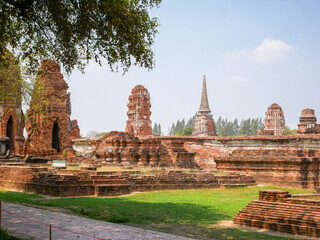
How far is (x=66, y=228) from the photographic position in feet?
23.3

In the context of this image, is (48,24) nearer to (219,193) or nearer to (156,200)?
(156,200)

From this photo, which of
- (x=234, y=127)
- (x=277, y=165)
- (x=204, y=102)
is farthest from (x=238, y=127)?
(x=277, y=165)

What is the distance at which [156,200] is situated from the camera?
38.0 ft

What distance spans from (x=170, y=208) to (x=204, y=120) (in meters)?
41.8

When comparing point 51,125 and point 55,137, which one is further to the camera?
point 55,137

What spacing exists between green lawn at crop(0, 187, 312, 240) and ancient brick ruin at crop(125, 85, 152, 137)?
21750 mm

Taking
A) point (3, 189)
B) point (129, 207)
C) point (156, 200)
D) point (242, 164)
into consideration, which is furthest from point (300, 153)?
point (3, 189)

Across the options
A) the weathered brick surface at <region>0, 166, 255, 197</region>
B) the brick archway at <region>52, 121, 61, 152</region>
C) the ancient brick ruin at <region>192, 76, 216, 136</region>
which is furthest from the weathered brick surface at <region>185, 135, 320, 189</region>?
the ancient brick ruin at <region>192, 76, 216, 136</region>

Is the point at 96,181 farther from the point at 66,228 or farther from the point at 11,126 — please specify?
the point at 11,126

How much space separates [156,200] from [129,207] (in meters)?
A: 1.70

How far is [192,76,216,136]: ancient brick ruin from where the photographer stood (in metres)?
49.9

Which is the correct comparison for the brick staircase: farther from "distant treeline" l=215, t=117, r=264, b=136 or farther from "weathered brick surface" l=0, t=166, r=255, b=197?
"distant treeline" l=215, t=117, r=264, b=136

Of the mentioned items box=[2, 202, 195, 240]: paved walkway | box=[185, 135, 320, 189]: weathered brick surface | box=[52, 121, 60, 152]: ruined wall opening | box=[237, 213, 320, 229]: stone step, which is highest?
box=[52, 121, 60, 152]: ruined wall opening

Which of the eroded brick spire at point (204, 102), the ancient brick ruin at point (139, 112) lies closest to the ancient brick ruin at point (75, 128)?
the ancient brick ruin at point (139, 112)
